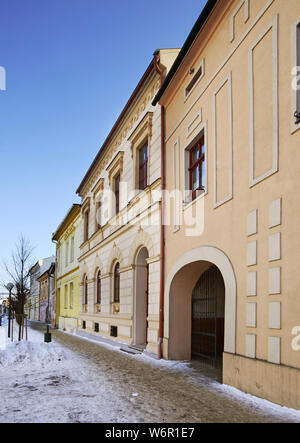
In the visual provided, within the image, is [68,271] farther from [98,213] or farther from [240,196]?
[240,196]

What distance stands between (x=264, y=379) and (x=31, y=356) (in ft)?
Result: 20.9

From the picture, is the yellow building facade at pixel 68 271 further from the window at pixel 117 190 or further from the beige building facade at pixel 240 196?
the beige building facade at pixel 240 196

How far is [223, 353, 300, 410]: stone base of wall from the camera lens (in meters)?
5.65

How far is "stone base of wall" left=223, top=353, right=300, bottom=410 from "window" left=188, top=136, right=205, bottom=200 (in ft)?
12.9

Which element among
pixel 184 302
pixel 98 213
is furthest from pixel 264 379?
pixel 98 213

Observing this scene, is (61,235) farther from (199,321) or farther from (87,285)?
(199,321)

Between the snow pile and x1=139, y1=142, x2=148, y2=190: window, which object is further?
x1=139, y1=142, x2=148, y2=190: window

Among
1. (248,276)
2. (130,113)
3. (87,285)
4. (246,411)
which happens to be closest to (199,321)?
(248,276)

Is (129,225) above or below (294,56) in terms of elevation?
below

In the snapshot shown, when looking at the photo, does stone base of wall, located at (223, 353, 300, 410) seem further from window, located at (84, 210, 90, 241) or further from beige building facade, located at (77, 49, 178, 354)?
window, located at (84, 210, 90, 241)

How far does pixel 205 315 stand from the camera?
10656 mm

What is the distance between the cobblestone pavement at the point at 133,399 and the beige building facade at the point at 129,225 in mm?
2860

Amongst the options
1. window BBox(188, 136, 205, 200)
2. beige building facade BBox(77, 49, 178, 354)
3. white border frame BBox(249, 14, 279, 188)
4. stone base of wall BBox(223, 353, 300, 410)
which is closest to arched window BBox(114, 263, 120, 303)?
beige building facade BBox(77, 49, 178, 354)

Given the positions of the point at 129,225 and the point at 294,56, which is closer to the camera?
the point at 294,56
